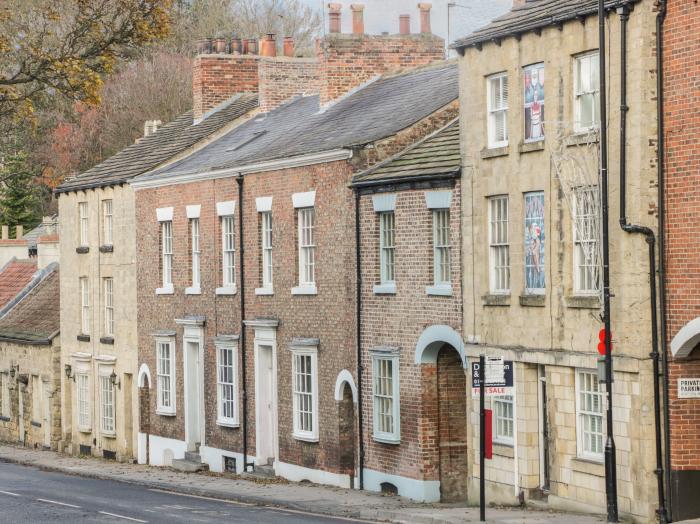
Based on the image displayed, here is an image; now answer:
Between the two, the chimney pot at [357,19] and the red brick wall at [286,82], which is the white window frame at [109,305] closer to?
the red brick wall at [286,82]

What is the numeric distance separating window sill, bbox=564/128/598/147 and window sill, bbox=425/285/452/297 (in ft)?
16.3

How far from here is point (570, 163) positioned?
2675cm

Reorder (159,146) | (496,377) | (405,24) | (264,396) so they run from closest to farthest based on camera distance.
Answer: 1. (496,377)
2. (264,396)
3. (405,24)
4. (159,146)

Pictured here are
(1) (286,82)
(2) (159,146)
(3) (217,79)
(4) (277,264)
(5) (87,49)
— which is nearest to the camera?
(5) (87,49)

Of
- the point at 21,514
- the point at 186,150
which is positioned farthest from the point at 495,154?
the point at 186,150

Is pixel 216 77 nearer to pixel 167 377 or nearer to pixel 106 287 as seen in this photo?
pixel 106 287

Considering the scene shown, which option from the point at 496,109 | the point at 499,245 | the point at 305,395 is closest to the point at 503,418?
the point at 499,245

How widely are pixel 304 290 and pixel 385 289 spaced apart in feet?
13.5

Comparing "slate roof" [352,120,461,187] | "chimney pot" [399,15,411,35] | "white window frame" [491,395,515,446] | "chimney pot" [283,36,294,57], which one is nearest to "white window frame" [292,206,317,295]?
"slate roof" [352,120,461,187]

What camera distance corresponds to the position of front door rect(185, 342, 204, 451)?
140ft

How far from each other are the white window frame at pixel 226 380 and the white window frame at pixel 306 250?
4.10 metres

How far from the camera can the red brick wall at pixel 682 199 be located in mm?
24156

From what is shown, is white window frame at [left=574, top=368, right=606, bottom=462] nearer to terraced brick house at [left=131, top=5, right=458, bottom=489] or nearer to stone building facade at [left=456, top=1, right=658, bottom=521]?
stone building facade at [left=456, top=1, right=658, bottom=521]

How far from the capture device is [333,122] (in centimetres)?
3831
